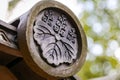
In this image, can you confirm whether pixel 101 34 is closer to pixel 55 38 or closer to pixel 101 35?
pixel 101 35

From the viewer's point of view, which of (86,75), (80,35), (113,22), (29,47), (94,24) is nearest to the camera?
(29,47)

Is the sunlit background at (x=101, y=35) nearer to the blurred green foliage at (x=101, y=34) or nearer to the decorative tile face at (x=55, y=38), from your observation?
the blurred green foliage at (x=101, y=34)

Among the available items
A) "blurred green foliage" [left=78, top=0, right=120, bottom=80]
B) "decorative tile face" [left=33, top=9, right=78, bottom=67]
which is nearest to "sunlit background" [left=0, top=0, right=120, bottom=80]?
"blurred green foliage" [left=78, top=0, right=120, bottom=80]

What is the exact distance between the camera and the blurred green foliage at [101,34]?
15.3 ft

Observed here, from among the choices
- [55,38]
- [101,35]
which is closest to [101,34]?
[101,35]

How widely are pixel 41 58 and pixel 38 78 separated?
94 millimetres

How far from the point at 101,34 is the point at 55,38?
4.50 metres

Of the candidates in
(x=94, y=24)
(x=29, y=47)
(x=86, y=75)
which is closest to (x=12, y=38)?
(x=29, y=47)

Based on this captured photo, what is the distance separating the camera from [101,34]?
5129mm

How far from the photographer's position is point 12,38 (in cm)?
65

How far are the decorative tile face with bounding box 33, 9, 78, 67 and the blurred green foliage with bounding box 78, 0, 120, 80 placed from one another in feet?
12.6

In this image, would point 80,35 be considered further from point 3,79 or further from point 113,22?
point 113,22

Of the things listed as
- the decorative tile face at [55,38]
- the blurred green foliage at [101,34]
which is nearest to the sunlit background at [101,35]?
the blurred green foliage at [101,34]

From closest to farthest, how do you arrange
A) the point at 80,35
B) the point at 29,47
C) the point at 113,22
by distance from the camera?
the point at 29,47
the point at 80,35
the point at 113,22
